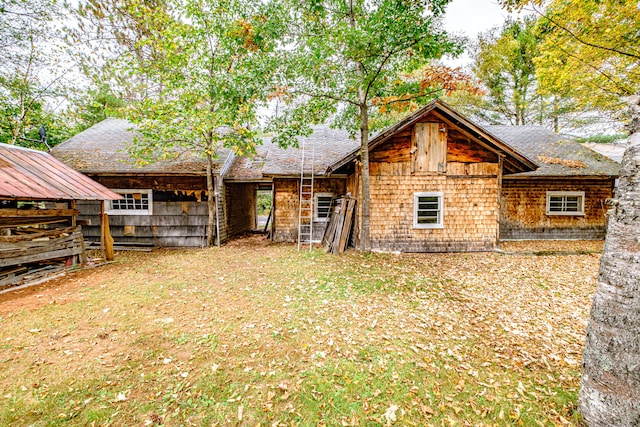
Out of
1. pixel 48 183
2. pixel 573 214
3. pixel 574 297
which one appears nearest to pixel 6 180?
pixel 48 183

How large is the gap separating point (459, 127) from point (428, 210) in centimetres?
328

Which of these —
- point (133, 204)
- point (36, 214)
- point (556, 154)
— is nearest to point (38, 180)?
point (36, 214)

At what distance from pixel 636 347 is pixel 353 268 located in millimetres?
5651

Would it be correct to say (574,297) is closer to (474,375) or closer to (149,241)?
(474,375)

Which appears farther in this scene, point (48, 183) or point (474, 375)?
point (48, 183)

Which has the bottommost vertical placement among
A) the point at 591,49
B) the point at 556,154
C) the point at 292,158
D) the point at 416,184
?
the point at 416,184

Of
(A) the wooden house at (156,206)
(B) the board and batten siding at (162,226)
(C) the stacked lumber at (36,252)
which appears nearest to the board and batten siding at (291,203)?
(A) the wooden house at (156,206)

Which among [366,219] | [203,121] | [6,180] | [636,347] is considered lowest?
[636,347]

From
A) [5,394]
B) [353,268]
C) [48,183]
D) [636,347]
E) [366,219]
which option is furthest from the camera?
[366,219]

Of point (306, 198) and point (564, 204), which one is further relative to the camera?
point (564, 204)

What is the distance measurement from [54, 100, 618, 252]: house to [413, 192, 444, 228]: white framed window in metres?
0.04

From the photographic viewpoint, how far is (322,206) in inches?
480

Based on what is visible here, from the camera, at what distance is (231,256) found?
31.0 ft

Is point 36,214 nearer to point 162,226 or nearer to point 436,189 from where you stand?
point 162,226
